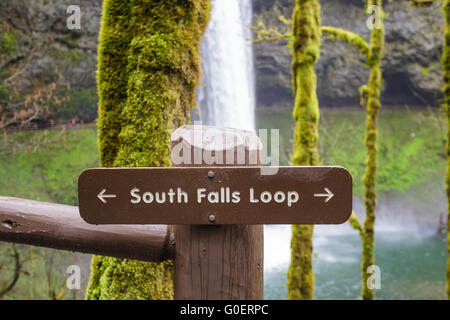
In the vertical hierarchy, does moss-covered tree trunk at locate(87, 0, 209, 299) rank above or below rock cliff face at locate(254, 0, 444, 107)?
below

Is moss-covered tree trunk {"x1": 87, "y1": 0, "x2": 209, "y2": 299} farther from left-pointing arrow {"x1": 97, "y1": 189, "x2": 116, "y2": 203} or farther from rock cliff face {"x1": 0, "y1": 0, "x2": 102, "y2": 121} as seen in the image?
rock cliff face {"x1": 0, "y1": 0, "x2": 102, "y2": 121}

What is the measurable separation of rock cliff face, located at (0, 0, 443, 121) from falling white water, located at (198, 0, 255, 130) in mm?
4351

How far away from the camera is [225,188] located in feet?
3.77

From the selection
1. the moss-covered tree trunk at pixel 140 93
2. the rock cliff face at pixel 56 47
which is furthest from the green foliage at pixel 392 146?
the moss-covered tree trunk at pixel 140 93

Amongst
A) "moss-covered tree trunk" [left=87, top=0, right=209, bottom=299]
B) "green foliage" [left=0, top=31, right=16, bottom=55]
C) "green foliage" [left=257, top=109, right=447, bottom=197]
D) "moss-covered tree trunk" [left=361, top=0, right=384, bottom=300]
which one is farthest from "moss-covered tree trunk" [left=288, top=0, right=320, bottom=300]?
"green foliage" [left=257, top=109, right=447, bottom=197]

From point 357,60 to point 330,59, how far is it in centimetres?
151

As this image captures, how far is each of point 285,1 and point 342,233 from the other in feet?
43.3

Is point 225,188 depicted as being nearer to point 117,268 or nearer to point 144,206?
point 144,206

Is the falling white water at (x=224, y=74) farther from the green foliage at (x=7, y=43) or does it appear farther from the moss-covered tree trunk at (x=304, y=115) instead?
the moss-covered tree trunk at (x=304, y=115)

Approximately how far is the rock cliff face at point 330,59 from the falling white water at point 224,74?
435 centimetres

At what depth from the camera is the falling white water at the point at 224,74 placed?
14719 mm

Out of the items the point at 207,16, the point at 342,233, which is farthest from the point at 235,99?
the point at 207,16

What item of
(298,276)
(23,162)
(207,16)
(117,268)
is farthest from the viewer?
(23,162)

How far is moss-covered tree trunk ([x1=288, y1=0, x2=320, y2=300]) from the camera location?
4.62m
